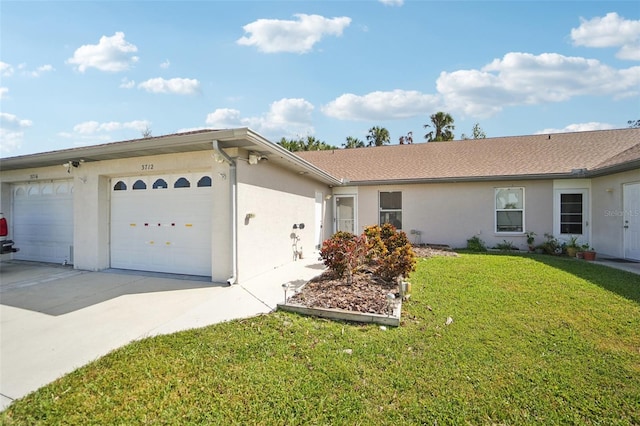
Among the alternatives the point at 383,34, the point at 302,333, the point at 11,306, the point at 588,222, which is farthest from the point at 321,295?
the point at 588,222

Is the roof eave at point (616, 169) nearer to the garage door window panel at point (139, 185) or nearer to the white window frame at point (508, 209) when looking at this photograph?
the white window frame at point (508, 209)

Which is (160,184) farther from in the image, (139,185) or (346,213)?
(346,213)

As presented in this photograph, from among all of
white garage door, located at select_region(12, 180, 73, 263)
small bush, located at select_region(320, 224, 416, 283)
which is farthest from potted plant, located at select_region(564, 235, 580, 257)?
white garage door, located at select_region(12, 180, 73, 263)

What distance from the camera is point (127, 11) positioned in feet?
23.5

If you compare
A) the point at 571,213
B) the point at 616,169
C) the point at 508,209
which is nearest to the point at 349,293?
the point at 508,209

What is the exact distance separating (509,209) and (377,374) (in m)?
11.2

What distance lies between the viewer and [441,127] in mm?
30188

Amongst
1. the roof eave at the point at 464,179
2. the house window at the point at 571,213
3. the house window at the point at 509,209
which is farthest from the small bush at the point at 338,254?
the house window at the point at 571,213

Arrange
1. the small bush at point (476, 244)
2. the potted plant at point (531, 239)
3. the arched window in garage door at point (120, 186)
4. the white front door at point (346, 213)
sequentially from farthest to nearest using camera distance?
the white front door at point (346, 213), the small bush at point (476, 244), the potted plant at point (531, 239), the arched window in garage door at point (120, 186)

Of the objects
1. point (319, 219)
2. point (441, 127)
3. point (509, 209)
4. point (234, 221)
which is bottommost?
point (319, 219)

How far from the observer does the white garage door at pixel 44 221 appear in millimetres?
8867

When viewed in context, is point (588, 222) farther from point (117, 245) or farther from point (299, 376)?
point (117, 245)

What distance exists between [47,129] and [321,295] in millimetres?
10979

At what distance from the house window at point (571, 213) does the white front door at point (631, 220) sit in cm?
176
